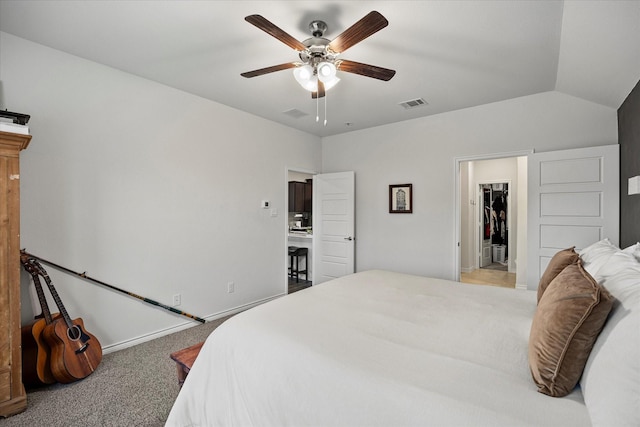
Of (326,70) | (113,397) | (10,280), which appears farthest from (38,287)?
(326,70)

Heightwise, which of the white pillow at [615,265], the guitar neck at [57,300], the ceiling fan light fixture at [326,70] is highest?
the ceiling fan light fixture at [326,70]

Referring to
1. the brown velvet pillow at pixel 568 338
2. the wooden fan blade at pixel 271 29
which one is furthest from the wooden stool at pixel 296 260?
the brown velvet pillow at pixel 568 338

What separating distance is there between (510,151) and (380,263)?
229 centimetres

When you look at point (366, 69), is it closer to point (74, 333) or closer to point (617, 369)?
point (617, 369)

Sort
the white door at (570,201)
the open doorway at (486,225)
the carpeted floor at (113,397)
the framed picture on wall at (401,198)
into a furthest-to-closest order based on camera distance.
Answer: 1. the open doorway at (486,225)
2. the framed picture on wall at (401,198)
3. the white door at (570,201)
4. the carpeted floor at (113,397)

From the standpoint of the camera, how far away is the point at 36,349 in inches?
88.3

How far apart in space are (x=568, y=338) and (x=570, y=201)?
2.83m

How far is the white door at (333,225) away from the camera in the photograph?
15.9 ft

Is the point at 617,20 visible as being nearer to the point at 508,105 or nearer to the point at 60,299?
the point at 508,105

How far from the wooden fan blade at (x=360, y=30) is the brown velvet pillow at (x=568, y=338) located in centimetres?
156

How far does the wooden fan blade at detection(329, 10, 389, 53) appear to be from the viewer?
5.27ft

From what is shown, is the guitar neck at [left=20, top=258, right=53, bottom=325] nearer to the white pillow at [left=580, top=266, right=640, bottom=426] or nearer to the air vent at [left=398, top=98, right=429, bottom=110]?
the white pillow at [left=580, top=266, right=640, bottom=426]

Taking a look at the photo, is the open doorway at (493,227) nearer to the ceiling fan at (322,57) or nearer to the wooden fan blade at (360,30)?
the ceiling fan at (322,57)

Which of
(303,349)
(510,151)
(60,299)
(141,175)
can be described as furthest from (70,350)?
(510,151)
